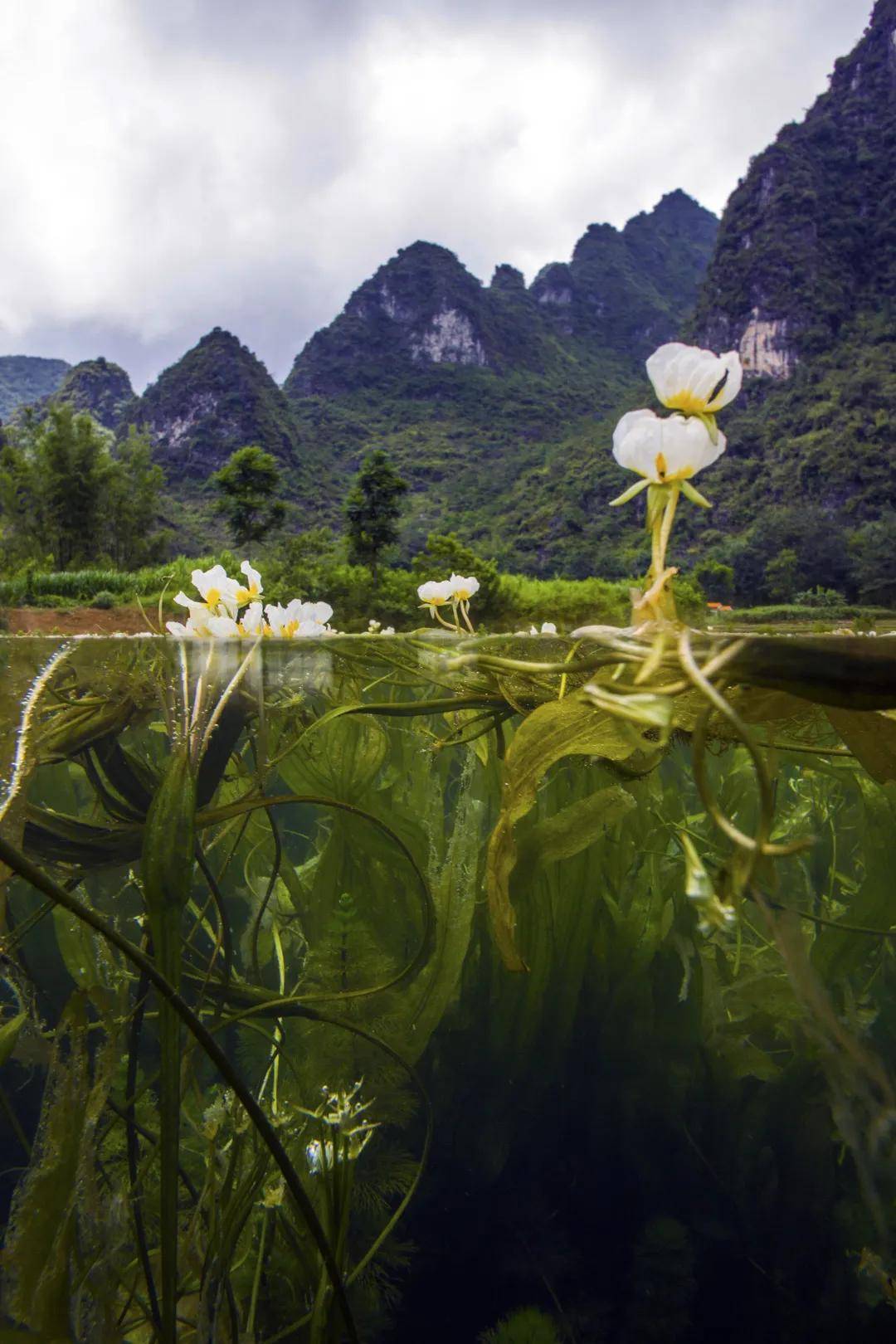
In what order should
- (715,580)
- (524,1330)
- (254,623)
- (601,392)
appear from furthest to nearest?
(601,392) < (715,580) < (254,623) < (524,1330)

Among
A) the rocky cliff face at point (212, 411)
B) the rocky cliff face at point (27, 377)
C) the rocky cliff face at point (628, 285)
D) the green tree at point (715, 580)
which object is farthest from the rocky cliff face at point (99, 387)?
the green tree at point (715, 580)

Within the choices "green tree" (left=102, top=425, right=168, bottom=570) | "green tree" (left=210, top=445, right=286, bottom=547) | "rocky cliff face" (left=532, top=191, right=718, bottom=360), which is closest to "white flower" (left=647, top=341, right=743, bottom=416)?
"green tree" (left=210, top=445, right=286, bottom=547)

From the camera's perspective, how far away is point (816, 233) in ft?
182

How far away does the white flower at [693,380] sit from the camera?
2.81ft

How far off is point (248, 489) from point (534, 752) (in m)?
28.8

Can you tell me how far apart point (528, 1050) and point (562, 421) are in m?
70.4

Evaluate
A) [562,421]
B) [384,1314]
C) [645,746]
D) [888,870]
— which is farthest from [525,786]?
[562,421]

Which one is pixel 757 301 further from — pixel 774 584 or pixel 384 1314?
pixel 384 1314

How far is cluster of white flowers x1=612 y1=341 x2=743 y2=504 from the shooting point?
828 millimetres

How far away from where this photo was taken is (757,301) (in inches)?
2169

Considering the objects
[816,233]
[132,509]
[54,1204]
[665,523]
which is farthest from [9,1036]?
[816,233]

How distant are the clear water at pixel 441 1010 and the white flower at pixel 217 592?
209 millimetres

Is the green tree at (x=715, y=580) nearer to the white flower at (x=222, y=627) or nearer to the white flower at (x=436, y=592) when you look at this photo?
the white flower at (x=436, y=592)

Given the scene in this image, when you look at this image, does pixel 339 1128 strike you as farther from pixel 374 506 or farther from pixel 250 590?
pixel 374 506
